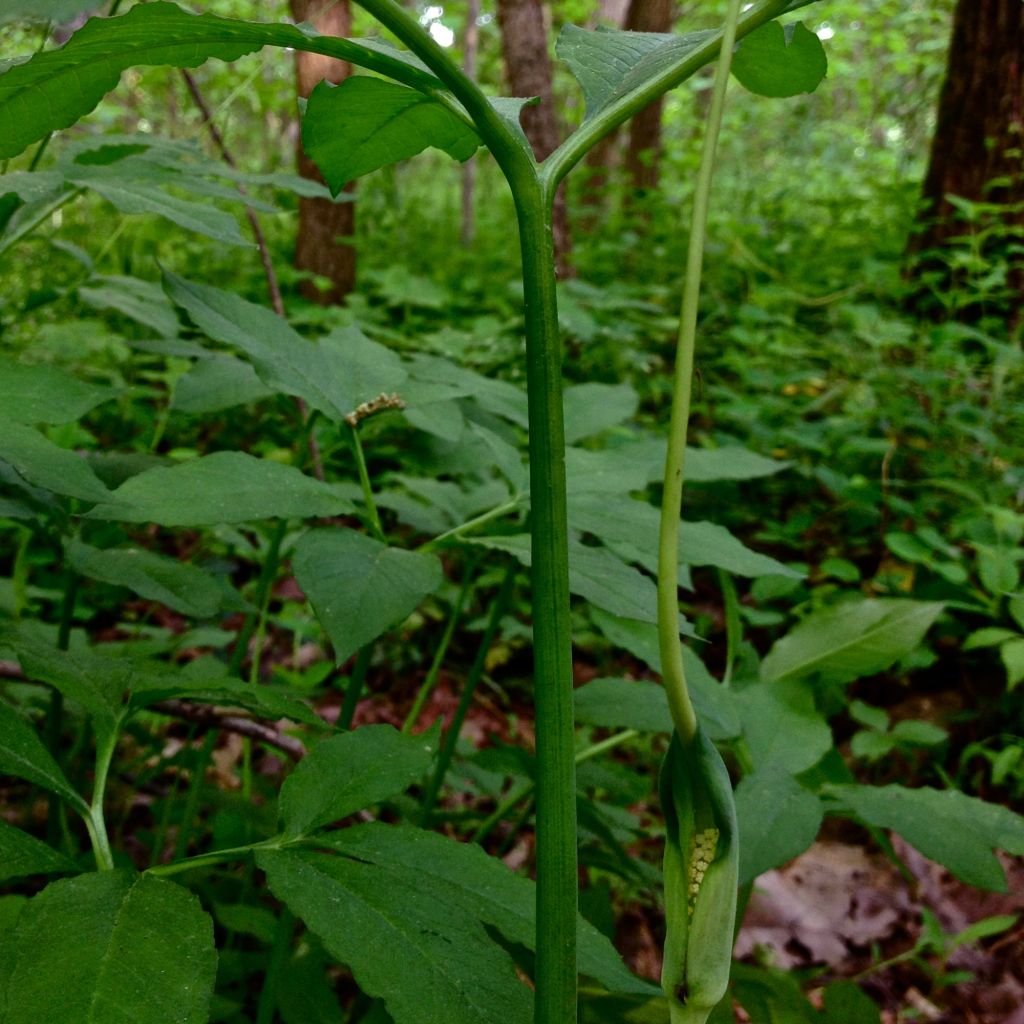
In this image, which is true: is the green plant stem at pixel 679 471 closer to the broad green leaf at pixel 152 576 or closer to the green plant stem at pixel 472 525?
the green plant stem at pixel 472 525

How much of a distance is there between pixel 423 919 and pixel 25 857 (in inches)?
10.3

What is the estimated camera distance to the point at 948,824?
3.16ft

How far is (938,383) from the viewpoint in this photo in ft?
9.03

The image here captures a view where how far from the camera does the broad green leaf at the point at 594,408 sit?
125 cm

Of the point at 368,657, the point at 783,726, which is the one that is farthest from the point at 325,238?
the point at 783,726

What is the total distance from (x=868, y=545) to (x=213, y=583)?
A: 191cm

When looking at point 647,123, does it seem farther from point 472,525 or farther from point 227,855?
point 227,855

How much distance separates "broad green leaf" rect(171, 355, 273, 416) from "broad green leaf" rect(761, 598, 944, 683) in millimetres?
753

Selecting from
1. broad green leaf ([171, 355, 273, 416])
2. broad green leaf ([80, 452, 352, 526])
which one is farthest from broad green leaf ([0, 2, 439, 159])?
broad green leaf ([171, 355, 273, 416])

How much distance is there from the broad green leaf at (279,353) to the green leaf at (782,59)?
543 millimetres

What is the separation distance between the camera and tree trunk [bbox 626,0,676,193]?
20.4ft

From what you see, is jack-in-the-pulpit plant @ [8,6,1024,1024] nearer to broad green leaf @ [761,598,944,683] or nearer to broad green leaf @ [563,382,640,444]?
broad green leaf @ [761,598,944,683]

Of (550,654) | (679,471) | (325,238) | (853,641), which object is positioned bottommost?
(853,641)

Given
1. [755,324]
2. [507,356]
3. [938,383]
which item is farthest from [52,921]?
[755,324]
